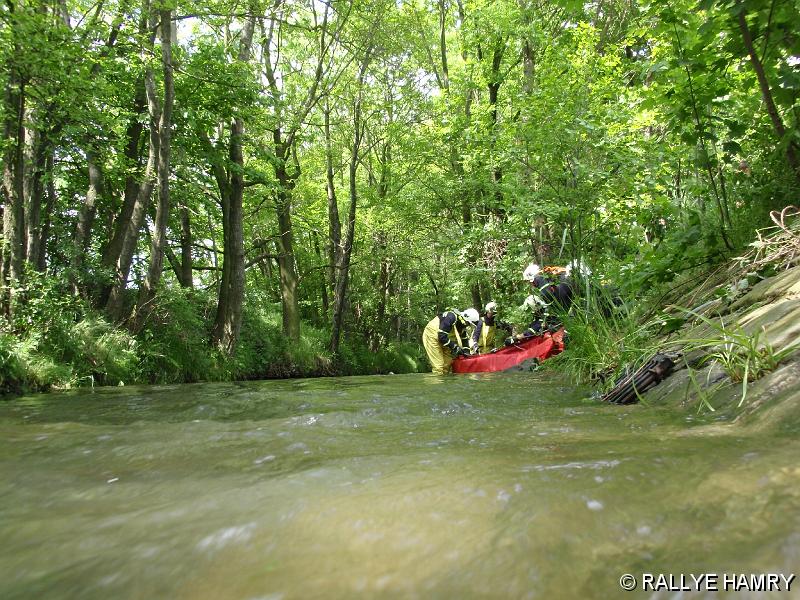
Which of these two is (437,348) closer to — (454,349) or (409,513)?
(454,349)

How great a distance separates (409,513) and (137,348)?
33.1ft

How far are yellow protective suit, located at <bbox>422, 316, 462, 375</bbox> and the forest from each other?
6.04 ft

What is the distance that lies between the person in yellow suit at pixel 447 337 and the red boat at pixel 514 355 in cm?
62

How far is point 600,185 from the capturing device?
8.65 meters

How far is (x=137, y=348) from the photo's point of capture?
10.3 meters

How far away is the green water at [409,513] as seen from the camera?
1.16m

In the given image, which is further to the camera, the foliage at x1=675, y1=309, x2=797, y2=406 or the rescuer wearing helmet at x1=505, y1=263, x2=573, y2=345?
the rescuer wearing helmet at x1=505, y1=263, x2=573, y2=345

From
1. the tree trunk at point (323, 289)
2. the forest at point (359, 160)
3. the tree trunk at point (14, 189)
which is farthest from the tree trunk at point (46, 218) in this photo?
the tree trunk at point (323, 289)

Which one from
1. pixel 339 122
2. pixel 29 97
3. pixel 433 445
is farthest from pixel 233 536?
pixel 339 122

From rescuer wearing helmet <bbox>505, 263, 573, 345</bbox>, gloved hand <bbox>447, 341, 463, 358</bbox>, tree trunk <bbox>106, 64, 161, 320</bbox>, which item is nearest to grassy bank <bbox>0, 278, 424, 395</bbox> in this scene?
tree trunk <bbox>106, 64, 161, 320</bbox>

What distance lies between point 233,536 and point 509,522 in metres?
0.76

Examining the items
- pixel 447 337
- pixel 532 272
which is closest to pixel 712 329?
pixel 532 272

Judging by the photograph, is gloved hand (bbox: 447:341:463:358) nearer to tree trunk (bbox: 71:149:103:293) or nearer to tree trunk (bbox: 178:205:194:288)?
tree trunk (bbox: 71:149:103:293)

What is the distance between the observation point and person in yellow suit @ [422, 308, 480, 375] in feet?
41.2
